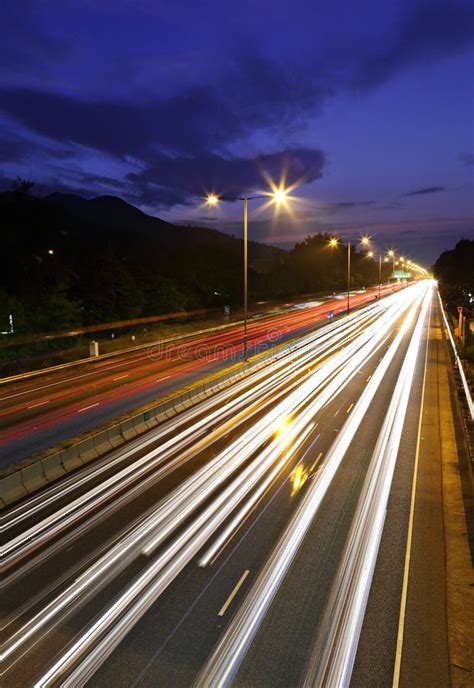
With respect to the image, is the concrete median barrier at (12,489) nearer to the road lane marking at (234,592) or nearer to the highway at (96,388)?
the highway at (96,388)

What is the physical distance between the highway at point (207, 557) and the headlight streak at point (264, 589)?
0.03 meters

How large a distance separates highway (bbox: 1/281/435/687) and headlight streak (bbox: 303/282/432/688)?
32 millimetres

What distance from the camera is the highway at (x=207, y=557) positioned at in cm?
757

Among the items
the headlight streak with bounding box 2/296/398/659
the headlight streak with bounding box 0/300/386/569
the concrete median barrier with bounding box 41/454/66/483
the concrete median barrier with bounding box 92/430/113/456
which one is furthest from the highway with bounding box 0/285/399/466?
the headlight streak with bounding box 2/296/398/659

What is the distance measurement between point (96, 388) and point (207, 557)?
62.3 feet

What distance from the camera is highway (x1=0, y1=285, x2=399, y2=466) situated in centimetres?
1964

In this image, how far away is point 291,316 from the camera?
71.1m

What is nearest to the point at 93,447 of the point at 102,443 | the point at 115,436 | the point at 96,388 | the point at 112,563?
the point at 102,443

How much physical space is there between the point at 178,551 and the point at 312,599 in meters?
3.12

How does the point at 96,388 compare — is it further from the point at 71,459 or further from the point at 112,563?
the point at 112,563

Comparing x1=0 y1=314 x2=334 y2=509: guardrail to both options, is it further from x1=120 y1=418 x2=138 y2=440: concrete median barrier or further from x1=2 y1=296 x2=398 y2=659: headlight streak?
x1=2 y1=296 x2=398 y2=659: headlight streak

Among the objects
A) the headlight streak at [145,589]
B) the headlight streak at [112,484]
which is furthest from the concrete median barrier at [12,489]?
the headlight streak at [145,589]

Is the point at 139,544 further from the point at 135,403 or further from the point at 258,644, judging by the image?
the point at 135,403

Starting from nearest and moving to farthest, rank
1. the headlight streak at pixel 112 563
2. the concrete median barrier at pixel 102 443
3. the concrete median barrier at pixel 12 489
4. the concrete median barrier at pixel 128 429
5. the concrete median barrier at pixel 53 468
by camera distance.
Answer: the headlight streak at pixel 112 563
the concrete median barrier at pixel 12 489
the concrete median barrier at pixel 53 468
the concrete median barrier at pixel 102 443
the concrete median barrier at pixel 128 429
